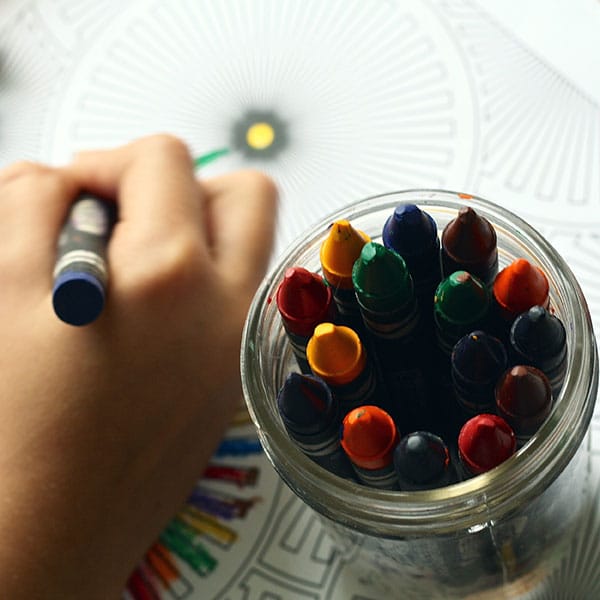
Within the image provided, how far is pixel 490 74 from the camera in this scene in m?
0.56

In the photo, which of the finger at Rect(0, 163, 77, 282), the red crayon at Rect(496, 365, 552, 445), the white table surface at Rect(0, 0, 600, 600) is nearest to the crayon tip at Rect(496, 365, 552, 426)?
the red crayon at Rect(496, 365, 552, 445)

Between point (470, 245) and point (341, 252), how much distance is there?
0.05 meters

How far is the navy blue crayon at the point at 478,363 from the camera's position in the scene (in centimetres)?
31

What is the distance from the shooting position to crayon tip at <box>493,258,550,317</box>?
317mm

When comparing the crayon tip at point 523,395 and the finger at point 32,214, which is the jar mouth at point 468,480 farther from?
the finger at point 32,214

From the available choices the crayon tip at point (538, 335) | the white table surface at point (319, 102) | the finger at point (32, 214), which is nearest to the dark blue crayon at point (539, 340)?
the crayon tip at point (538, 335)

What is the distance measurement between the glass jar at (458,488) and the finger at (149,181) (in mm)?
134

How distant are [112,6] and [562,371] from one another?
1.54ft

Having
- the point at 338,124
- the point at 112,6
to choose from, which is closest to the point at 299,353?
the point at 338,124

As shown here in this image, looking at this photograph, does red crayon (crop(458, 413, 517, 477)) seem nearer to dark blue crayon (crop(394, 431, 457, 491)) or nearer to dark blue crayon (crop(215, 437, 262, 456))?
dark blue crayon (crop(394, 431, 457, 491))

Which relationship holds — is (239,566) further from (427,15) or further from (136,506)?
(427,15)

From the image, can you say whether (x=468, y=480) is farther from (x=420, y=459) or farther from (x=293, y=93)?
(x=293, y=93)

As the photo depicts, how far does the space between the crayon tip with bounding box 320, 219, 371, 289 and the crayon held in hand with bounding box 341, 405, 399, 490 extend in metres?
0.05

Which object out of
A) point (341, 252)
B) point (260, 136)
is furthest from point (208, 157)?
point (341, 252)
